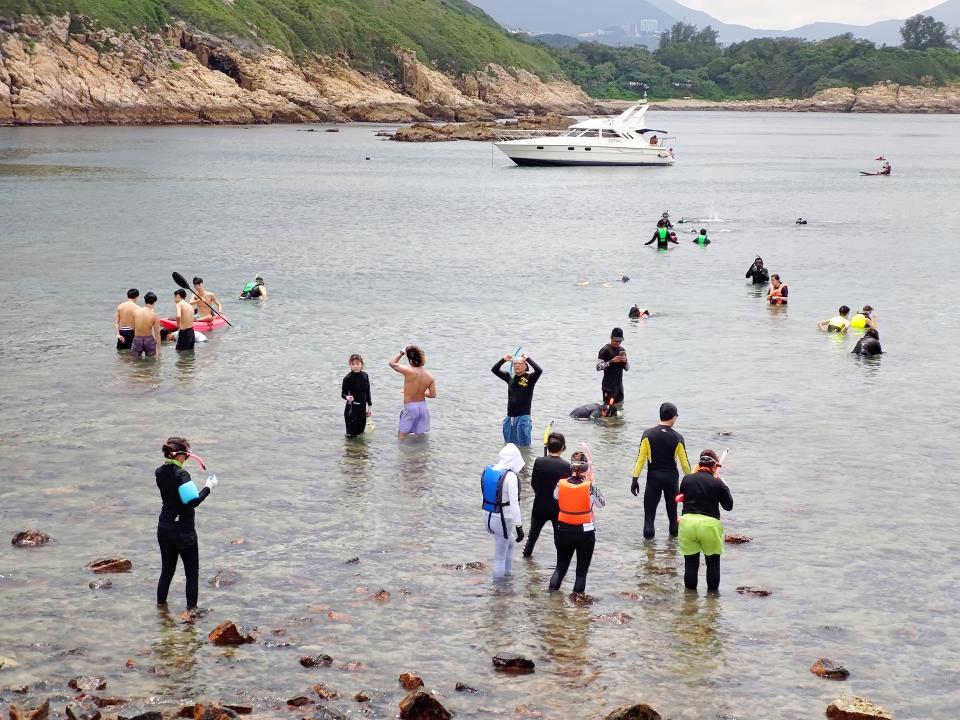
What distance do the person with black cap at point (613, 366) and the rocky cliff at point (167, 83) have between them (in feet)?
414

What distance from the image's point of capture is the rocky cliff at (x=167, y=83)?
134375 mm

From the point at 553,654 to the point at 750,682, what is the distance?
6.81ft

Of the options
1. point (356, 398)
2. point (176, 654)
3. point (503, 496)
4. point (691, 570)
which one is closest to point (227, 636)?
point (176, 654)

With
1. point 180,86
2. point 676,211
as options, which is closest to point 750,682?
point 676,211

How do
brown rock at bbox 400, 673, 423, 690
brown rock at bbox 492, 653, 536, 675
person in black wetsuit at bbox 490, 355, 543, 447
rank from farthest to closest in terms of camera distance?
person in black wetsuit at bbox 490, 355, 543, 447, brown rock at bbox 492, 653, 536, 675, brown rock at bbox 400, 673, 423, 690

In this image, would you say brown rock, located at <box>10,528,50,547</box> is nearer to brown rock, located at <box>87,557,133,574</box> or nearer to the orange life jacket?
brown rock, located at <box>87,557,133,574</box>

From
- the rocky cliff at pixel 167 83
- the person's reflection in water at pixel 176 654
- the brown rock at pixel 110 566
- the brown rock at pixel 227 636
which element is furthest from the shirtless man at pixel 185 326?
the rocky cliff at pixel 167 83

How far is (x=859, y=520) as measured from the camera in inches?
664

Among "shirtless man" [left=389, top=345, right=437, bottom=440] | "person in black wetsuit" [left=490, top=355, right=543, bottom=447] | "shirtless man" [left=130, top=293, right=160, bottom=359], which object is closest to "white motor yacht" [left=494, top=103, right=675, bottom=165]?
"shirtless man" [left=130, top=293, right=160, bottom=359]

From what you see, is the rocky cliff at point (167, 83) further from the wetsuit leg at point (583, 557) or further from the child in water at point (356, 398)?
the wetsuit leg at point (583, 557)

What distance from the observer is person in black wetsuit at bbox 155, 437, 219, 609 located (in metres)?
12.6

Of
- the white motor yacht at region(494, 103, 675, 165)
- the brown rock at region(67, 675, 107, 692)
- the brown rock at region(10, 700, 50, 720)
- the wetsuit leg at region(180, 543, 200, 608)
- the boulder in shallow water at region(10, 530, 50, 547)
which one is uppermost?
the white motor yacht at region(494, 103, 675, 165)

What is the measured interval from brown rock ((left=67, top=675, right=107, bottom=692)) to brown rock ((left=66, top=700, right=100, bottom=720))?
266mm

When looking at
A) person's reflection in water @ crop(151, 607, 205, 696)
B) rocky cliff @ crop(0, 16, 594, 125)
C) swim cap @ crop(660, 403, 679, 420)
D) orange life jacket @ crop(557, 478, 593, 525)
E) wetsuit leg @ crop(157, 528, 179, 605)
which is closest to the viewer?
person's reflection in water @ crop(151, 607, 205, 696)
